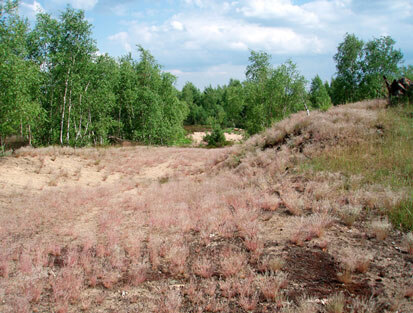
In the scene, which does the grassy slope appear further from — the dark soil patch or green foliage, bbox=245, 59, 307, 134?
green foliage, bbox=245, 59, 307, 134

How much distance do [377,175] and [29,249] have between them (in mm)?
8651

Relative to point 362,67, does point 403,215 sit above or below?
below

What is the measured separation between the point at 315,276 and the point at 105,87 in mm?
27776

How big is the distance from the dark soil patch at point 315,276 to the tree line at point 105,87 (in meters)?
19.0

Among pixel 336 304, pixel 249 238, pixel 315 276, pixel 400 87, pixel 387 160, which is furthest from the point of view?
pixel 400 87

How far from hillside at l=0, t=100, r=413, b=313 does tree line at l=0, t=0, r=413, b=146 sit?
1400 centimetres

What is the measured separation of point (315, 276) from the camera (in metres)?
4.65

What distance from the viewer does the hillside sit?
4.38 meters

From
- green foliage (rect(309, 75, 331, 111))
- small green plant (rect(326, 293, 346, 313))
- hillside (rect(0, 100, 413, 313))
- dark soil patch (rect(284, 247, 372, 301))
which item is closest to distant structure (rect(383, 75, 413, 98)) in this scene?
hillside (rect(0, 100, 413, 313))

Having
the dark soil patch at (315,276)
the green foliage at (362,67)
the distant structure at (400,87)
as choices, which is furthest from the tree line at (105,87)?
the dark soil patch at (315,276)

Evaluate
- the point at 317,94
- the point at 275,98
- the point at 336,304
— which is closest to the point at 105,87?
the point at 275,98

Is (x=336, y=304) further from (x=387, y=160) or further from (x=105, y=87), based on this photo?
(x=105, y=87)

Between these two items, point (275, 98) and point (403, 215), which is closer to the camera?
point (403, 215)

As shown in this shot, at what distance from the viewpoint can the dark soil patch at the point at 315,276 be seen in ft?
13.8
